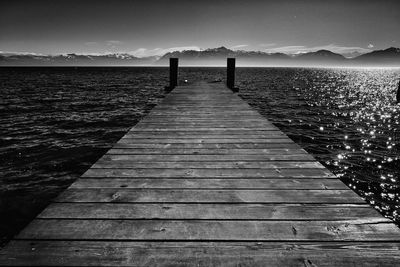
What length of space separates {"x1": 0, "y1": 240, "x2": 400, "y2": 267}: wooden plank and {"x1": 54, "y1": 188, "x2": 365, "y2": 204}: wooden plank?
0.58 meters

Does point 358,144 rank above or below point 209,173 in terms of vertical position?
below

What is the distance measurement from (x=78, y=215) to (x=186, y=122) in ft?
12.5

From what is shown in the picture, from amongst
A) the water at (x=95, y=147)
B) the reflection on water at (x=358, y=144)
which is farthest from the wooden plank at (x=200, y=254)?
the reflection on water at (x=358, y=144)

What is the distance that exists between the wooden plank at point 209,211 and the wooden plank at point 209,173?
0.64 m

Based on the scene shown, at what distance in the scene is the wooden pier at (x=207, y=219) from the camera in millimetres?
1641

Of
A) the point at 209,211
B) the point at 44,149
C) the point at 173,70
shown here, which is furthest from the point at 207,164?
the point at 173,70

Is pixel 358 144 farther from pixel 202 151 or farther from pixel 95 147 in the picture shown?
pixel 95 147

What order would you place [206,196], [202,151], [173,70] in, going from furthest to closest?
[173,70] < [202,151] < [206,196]

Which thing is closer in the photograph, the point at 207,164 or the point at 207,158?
the point at 207,164

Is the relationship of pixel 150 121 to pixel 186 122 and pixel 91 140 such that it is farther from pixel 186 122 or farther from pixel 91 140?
pixel 91 140

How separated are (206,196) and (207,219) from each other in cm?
37

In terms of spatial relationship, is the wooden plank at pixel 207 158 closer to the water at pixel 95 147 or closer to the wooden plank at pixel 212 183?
the wooden plank at pixel 212 183

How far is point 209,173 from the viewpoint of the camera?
2947 mm

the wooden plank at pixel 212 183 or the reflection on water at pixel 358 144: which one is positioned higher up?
the wooden plank at pixel 212 183
